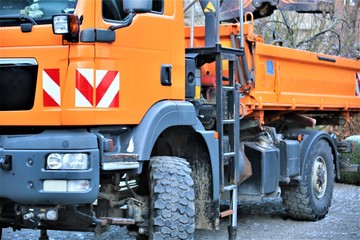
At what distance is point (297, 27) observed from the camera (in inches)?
555

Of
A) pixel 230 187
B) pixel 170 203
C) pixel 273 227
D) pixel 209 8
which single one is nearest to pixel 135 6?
pixel 170 203

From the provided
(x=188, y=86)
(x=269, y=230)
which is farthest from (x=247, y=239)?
(x=188, y=86)

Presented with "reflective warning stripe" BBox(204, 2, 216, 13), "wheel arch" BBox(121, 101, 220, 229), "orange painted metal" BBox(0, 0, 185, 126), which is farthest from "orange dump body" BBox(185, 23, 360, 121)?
"orange painted metal" BBox(0, 0, 185, 126)

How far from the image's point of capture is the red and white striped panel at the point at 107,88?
4430 mm

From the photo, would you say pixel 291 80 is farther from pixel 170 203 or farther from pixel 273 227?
pixel 170 203

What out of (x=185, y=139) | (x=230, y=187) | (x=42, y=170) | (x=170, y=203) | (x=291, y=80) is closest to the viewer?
(x=42, y=170)

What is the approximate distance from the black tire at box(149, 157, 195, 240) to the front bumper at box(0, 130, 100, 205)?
610 mm

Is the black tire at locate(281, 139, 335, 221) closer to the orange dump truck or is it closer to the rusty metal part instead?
the orange dump truck

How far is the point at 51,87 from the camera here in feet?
14.4

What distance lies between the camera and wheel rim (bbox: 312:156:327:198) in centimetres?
804

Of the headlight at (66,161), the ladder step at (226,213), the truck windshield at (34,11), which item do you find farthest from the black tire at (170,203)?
the truck windshield at (34,11)

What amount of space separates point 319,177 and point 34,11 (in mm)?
4824

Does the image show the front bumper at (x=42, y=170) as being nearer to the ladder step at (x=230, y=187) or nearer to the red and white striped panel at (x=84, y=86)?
the red and white striped panel at (x=84, y=86)

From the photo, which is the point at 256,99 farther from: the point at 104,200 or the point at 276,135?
the point at 104,200
